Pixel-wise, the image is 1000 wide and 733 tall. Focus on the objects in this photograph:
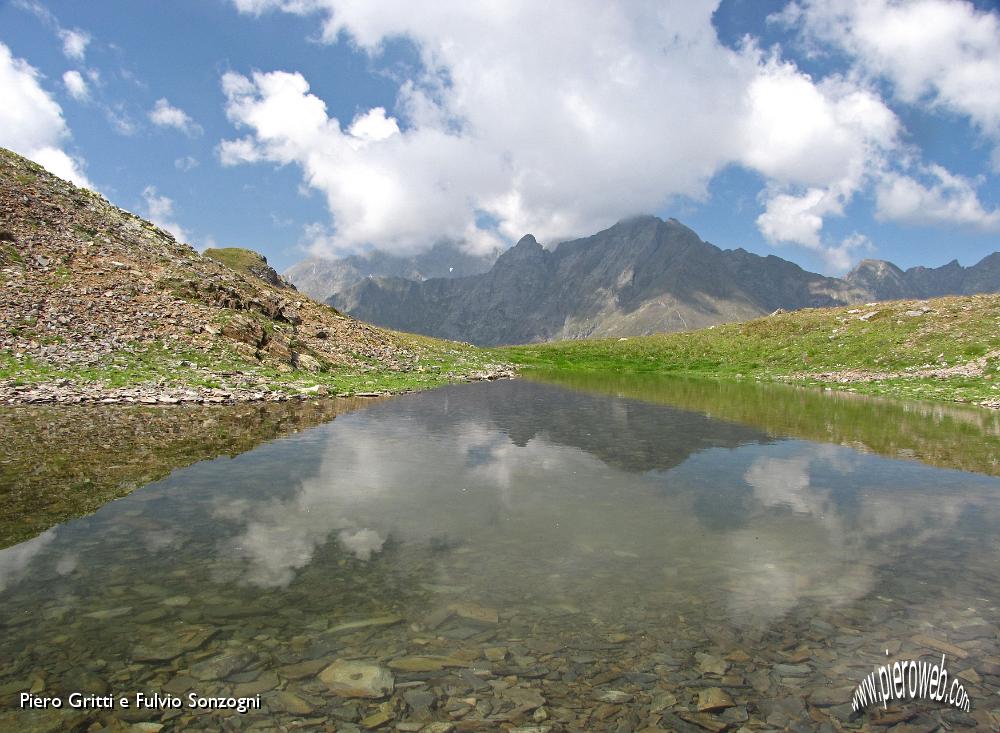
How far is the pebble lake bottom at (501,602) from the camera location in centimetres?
609

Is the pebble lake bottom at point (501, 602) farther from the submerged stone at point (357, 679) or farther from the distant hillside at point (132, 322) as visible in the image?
the distant hillside at point (132, 322)

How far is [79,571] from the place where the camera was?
893 centimetres

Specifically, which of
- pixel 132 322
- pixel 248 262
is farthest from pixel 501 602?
pixel 248 262

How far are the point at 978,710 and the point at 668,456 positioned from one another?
44.7ft

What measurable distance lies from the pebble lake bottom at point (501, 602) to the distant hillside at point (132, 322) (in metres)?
21.6

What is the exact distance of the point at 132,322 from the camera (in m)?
38.2

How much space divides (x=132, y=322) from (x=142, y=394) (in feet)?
41.0

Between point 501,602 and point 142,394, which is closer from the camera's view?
point 501,602

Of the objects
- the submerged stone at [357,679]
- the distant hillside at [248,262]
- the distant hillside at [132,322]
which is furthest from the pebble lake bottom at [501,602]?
the distant hillside at [248,262]

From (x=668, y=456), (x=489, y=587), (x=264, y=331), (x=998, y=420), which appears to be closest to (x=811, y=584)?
(x=489, y=587)

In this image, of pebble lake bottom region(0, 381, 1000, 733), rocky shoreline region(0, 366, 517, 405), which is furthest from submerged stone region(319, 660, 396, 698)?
rocky shoreline region(0, 366, 517, 405)

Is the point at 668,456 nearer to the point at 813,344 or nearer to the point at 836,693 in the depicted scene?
the point at 836,693

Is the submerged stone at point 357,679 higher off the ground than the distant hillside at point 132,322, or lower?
lower

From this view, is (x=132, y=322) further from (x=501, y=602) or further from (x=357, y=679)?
(x=357, y=679)
